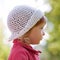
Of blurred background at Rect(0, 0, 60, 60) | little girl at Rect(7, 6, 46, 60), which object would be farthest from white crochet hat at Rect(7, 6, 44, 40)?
blurred background at Rect(0, 0, 60, 60)

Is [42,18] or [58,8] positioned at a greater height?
[42,18]

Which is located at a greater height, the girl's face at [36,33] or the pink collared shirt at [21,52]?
the girl's face at [36,33]

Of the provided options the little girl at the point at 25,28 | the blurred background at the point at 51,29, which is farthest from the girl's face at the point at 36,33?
the blurred background at the point at 51,29

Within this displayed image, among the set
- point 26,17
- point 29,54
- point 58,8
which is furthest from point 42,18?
point 58,8

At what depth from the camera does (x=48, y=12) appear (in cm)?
305

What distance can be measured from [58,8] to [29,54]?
67.9 inches

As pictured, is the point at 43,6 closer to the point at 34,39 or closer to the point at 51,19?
the point at 51,19

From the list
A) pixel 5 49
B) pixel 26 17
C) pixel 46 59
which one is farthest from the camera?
pixel 46 59

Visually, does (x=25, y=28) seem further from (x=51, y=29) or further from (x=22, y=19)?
(x=51, y=29)

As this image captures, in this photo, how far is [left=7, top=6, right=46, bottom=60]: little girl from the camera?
135cm

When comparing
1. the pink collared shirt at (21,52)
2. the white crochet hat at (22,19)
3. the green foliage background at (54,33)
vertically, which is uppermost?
the white crochet hat at (22,19)

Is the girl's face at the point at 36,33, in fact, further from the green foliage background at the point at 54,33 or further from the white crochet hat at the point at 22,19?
the green foliage background at the point at 54,33

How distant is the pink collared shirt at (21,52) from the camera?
1.31 m

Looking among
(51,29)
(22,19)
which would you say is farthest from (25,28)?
(51,29)
